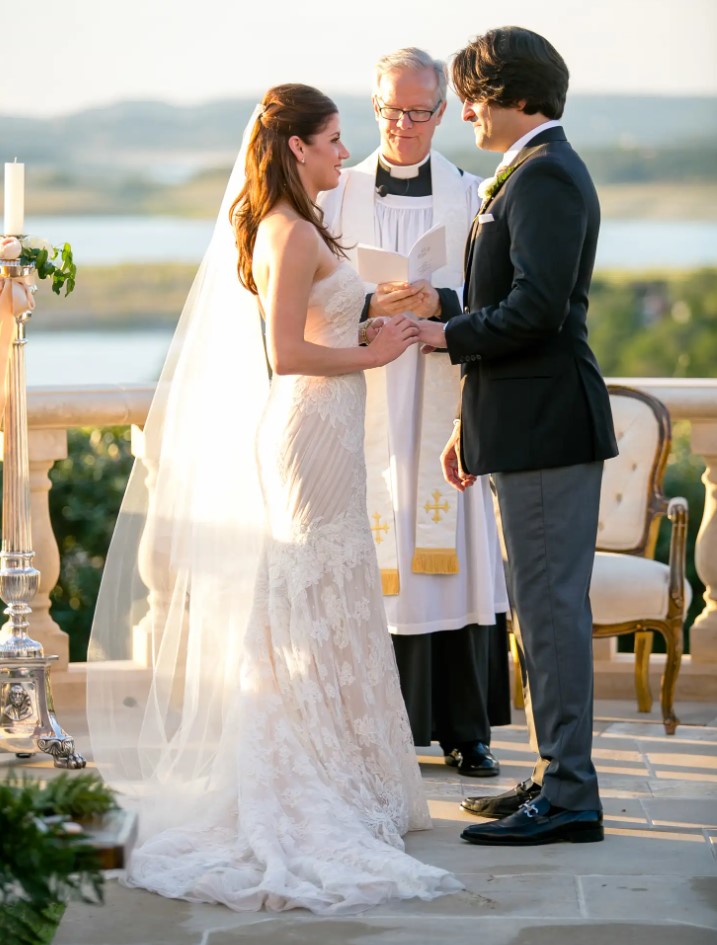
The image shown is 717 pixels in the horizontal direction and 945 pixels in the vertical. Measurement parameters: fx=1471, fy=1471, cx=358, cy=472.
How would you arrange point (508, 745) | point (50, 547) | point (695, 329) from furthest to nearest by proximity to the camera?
point (695, 329) < point (50, 547) < point (508, 745)

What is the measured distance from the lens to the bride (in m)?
3.30

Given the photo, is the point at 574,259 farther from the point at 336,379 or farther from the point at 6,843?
the point at 6,843

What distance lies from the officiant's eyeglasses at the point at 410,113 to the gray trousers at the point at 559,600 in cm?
121

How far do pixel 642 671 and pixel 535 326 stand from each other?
6.67 ft

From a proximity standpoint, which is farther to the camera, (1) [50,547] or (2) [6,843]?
(1) [50,547]

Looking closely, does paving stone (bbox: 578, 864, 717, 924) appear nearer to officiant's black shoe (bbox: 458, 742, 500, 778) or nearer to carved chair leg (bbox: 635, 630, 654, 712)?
officiant's black shoe (bbox: 458, 742, 500, 778)

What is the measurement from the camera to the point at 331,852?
3.23m

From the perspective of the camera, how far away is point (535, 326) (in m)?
3.36

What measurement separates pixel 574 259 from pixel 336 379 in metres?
0.65

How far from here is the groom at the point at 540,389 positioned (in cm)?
337

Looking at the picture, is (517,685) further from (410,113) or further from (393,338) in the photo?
(410,113)

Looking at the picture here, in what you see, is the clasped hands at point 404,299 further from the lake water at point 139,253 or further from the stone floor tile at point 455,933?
the lake water at point 139,253

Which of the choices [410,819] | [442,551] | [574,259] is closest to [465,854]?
[410,819]

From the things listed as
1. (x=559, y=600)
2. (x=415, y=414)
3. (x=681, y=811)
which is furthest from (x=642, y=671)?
(x=559, y=600)
